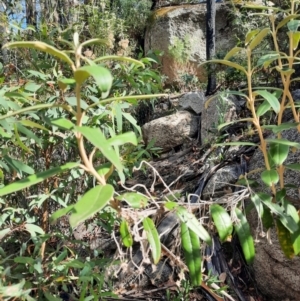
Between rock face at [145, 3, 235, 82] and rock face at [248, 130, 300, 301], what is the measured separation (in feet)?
13.1

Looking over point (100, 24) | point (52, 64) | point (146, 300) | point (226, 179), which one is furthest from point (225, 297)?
point (100, 24)

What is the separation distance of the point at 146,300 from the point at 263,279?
1.71 feet

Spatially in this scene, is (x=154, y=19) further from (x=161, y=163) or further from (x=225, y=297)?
(x=225, y=297)

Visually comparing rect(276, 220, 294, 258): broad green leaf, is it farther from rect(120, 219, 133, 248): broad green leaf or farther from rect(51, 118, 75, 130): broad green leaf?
rect(51, 118, 75, 130): broad green leaf

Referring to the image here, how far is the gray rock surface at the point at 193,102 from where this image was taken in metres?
3.61

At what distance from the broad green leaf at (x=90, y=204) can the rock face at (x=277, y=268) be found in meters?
1.10

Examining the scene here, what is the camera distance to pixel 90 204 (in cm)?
60

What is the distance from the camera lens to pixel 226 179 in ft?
6.29

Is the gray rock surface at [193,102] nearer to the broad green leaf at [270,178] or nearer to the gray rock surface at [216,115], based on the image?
the gray rock surface at [216,115]

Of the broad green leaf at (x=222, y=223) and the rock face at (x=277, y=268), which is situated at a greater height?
the broad green leaf at (x=222, y=223)

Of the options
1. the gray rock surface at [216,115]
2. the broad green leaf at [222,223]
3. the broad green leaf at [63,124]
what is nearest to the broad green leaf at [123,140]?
the broad green leaf at [63,124]

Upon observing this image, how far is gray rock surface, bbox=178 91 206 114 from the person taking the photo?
361cm

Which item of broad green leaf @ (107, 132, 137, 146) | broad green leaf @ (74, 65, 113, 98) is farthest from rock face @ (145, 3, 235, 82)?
broad green leaf @ (74, 65, 113, 98)

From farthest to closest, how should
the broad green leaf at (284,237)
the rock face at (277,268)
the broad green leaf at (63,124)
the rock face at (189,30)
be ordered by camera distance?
the rock face at (189,30) < the rock face at (277,268) < the broad green leaf at (284,237) < the broad green leaf at (63,124)
